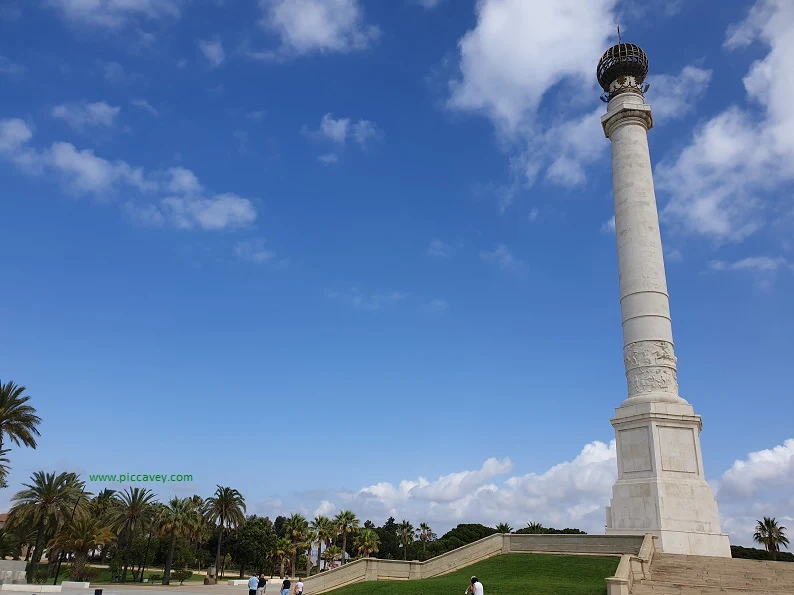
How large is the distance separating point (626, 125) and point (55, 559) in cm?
5528

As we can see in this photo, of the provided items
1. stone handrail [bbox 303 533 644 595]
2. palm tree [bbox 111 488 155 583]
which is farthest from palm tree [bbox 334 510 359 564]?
stone handrail [bbox 303 533 644 595]

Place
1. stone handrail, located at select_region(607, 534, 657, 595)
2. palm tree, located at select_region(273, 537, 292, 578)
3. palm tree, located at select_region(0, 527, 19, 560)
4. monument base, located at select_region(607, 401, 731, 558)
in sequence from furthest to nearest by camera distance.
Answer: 1. palm tree, located at select_region(273, 537, 292, 578)
2. palm tree, located at select_region(0, 527, 19, 560)
3. monument base, located at select_region(607, 401, 731, 558)
4. stone handrail, located at select_region(607, 534, 657, 595)

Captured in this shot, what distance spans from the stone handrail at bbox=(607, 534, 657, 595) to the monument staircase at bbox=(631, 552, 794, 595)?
21 cm

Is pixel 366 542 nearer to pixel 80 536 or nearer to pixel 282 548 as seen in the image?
pixel 282 548

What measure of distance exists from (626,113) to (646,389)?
15.9m

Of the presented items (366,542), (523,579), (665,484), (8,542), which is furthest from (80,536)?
(665,484)

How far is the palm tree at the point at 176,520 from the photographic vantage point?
2293 inches

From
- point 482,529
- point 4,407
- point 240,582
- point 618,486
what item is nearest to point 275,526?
point 482,529

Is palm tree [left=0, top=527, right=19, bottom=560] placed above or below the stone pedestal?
below

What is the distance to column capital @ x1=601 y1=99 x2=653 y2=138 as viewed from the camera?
35000 mm

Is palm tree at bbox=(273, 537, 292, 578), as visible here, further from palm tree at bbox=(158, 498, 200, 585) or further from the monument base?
the monument base

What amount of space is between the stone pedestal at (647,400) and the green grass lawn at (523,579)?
5280 millimetres

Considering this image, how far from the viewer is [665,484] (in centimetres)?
2752

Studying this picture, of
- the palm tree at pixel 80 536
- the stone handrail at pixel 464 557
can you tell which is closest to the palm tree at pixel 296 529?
the palm tree at pixel 80 536
